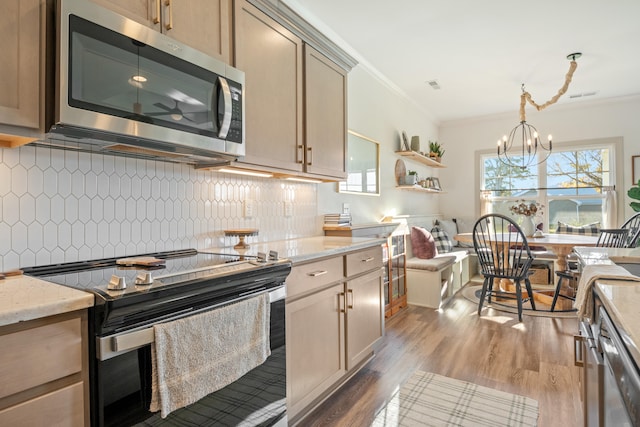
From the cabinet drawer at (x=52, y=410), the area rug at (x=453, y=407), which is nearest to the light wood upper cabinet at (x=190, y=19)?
the cabinet drawer at (x=52, y=410)

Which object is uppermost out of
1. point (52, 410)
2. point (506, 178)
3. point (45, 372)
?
point (506, 178)

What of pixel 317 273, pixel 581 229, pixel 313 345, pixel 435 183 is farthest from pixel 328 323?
pixel 581 229

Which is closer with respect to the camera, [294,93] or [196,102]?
[196,102]

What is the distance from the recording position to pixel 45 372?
91 cm

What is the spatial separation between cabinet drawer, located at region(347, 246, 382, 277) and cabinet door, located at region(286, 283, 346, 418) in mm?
161

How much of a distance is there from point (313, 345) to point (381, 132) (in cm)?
290

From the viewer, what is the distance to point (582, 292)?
1229 millimetres

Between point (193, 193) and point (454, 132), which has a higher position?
point (454, 132)

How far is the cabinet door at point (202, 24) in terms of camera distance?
5.02ft

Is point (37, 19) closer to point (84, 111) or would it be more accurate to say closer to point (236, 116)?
point (84, 111)

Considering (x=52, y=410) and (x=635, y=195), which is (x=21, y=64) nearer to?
(x=52, y=410)

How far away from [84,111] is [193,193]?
824mm

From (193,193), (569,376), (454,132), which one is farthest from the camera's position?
(454,132)

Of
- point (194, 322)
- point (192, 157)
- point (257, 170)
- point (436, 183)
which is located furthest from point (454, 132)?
point (194, 322)
